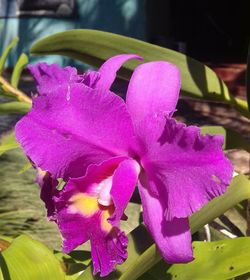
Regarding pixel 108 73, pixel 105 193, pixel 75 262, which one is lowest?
pixel 75 262

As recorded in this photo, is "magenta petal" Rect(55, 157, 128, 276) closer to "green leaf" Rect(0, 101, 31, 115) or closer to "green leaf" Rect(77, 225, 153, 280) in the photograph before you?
"green leaf" Rect(77, 225, 153, 280)

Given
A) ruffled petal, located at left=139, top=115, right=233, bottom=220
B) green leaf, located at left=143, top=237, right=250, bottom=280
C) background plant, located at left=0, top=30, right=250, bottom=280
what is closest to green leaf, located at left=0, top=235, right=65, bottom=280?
background plant, located at left=0, top=30, right=250, bottom=280

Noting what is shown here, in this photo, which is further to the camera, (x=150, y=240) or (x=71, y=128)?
(x=150, y=240)

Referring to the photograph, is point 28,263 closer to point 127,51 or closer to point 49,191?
point 49,191

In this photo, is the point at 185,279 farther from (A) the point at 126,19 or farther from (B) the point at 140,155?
(A) the point at 126,19

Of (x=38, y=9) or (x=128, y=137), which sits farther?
(x=38, y=9)

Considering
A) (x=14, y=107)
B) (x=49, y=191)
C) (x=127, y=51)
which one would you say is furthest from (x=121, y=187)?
(x=14, y=107)

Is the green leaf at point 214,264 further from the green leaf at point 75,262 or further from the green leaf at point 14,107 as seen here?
the green leaf at point 14,107

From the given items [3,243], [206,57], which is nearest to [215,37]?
[206,57]
